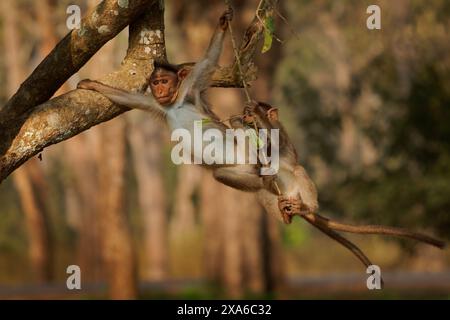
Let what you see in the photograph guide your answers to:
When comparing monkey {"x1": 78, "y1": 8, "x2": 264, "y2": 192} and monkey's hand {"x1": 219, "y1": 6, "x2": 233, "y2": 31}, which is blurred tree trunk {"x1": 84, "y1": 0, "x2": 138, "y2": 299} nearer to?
monkey {"x1": 78, "y1": 8, "x2": 264, "y2": 192}

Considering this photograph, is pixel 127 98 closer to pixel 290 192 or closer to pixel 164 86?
pixel 164 86

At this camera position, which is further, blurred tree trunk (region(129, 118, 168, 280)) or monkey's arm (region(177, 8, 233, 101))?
blurred tree trunk (region(129, 118, 168, 280))

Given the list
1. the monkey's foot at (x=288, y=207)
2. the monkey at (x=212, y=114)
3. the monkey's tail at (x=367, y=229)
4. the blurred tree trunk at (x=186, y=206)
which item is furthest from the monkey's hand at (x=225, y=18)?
the blurred tree trunk at (x=186, y=206)

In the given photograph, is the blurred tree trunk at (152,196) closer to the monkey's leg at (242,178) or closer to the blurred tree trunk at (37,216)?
the blurred tree trunk at (37,216)

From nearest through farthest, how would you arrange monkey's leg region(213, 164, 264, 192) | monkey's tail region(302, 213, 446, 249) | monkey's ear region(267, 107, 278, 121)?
monkey's tail region(302, 213, 446, 249), monkey's ear region(267, 107, 278, 121), monkey's leg region(213, 164, 264, 192)

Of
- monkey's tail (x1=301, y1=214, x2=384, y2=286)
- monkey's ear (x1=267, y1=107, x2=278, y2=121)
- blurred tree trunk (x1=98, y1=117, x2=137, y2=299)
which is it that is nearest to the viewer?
monkey's tail (x1=301, y1=214, x2=384, y2=286)

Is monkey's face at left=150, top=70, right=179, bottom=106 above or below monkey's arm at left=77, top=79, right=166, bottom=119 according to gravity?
above

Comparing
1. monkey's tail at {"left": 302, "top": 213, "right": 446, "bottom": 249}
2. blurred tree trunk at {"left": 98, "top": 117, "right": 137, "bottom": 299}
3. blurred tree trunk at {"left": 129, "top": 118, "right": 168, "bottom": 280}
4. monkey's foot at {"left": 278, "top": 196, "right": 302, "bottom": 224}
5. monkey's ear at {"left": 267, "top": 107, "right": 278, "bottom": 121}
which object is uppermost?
blurred tree trunk at {"left": 129, "top": 118, "right": 168, "bottom": 280}

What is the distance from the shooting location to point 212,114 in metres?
8.80

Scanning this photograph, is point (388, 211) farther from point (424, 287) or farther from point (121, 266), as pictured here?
point (121, 266)

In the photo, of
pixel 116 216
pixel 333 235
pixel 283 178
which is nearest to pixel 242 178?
pixel 283 178

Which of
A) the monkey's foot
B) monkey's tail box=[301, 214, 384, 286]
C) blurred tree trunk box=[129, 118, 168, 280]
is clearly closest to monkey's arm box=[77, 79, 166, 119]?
the monkey's foot

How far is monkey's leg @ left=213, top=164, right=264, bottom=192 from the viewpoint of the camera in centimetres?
862

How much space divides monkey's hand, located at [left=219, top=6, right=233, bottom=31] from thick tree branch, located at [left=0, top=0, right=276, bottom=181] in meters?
0.19
